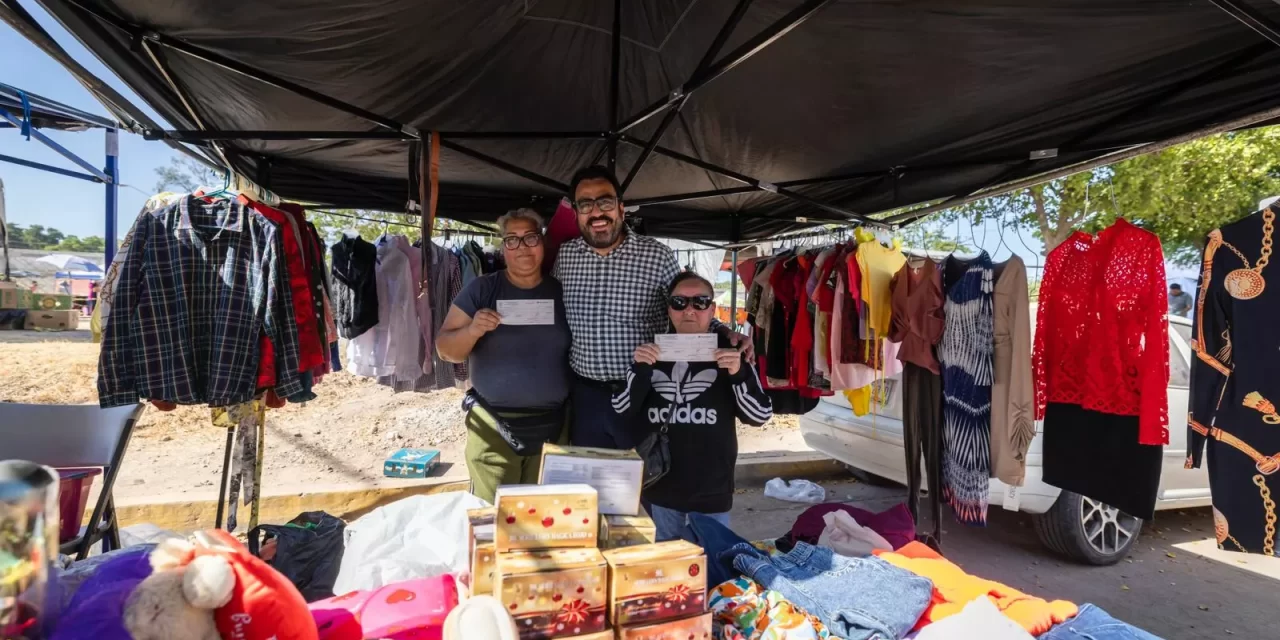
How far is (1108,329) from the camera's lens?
2.51m

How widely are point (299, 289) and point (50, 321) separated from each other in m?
18.5

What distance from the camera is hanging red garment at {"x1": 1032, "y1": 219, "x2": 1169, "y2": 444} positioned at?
7.74 feet

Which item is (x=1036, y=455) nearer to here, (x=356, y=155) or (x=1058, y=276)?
(x=1058, y=276)

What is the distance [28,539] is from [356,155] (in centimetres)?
335

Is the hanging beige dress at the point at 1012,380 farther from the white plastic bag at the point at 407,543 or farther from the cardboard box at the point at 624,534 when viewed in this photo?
the white plastic bag at the point at 407,543

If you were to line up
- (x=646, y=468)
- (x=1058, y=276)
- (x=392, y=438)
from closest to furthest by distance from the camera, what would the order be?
(x=646, y=468), (x=1058, y=276), (x=392, y=438)

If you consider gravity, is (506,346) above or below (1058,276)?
below

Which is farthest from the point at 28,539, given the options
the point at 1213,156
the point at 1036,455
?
the point at 1213,156

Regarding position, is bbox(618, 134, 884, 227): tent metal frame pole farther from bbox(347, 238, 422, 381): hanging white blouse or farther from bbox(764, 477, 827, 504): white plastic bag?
bbox(764, 477, 827, 504): white plastic bag

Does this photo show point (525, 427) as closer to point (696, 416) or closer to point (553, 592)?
point (696, 416)

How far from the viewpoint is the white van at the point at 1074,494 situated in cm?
377

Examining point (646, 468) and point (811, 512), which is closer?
point (646, 468)

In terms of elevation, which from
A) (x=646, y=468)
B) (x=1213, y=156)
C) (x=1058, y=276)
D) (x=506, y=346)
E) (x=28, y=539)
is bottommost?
(x=646, y=468)

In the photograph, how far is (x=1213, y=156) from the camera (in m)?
8.68
